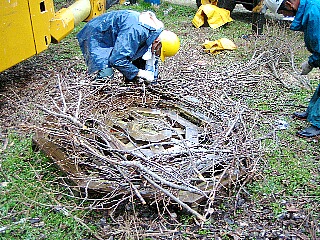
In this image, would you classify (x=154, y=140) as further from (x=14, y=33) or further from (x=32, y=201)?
(x=14, y=33)

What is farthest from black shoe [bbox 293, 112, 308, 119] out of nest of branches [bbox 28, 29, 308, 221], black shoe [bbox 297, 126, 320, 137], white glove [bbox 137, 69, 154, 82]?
white glove [bbox 137, 69, 154, 82]

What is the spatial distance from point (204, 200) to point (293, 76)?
148 inches

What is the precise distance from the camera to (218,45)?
7281 millimetres

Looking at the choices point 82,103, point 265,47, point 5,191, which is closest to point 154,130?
point 82,103

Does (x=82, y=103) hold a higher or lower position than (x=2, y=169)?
higher

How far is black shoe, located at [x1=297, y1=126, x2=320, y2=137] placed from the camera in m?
4.56

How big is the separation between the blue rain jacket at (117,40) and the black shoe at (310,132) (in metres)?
2.09

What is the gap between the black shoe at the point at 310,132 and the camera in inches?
180

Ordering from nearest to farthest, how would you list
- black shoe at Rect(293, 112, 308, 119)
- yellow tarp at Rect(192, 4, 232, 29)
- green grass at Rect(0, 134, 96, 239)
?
green grass at Rect(0, 134, 96, 239) < black shoe at Rect(293, 112, 308, 119) < yellow tarp at Rect(192, 4, 232, 29)

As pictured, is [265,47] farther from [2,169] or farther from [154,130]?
[2,169]

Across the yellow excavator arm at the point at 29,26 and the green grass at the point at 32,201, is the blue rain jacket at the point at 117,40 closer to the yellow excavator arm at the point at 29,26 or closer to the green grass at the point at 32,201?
the yellow excavator arm at the point at 29,26

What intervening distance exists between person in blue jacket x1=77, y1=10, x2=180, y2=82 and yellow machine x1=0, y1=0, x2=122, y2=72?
72cm

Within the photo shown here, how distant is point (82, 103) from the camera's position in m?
4.12

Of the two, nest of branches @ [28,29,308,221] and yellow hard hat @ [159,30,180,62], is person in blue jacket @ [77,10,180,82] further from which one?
nest of branches @ [28,29,308,221]
